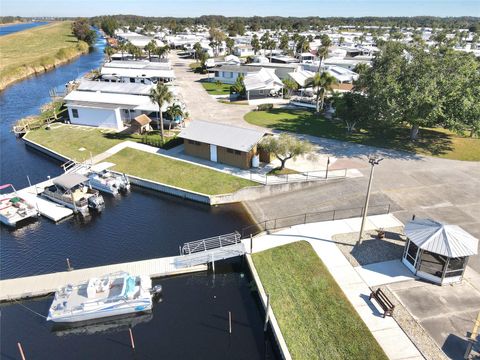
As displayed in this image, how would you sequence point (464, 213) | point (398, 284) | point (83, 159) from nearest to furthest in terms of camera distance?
point (398, 284)
point (464, 213)
point (83, 159)

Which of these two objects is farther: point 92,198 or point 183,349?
point 92,198

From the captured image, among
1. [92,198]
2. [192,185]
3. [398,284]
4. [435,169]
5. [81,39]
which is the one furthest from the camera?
[81,39]

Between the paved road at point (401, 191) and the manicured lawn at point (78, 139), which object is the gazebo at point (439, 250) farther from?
the manicured lawn at point (78, 139)

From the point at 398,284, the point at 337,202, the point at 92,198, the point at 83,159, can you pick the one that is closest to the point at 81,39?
the point at 83,159

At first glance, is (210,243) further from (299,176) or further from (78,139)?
(78,139)

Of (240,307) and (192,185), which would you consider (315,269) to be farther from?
(192,185)

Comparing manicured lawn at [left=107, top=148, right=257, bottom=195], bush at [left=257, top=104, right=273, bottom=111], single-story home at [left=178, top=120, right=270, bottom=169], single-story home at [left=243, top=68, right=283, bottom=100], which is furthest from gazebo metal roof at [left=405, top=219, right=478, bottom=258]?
single-story home at [left=243, top=68, right=283, bottom=100]
